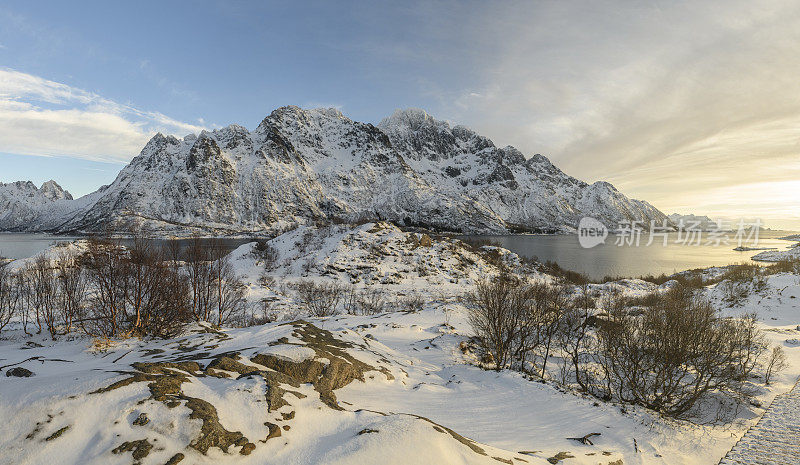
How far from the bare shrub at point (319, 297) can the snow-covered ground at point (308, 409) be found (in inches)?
582

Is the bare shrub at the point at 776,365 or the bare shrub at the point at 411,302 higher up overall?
the bare shrub at the point at 776,365

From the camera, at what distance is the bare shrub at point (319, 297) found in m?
34.3

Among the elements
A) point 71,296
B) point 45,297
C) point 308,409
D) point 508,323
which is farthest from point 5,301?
point 508,323

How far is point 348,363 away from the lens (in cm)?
1022

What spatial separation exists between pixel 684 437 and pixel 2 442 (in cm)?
1732

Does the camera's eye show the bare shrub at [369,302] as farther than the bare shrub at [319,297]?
Yes

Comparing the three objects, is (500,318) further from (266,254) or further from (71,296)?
(266,254)

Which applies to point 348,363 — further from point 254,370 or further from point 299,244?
point 299,244

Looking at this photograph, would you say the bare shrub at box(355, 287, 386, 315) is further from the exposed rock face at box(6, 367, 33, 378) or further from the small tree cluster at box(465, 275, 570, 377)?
the exposed rock face at box(6, 367, 33, 378)

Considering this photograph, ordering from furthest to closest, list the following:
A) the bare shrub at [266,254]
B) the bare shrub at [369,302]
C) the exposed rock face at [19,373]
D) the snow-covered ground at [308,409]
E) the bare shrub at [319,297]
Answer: the bare shrub at [266,254] → the bare shrub at [369,302] → the bare shrub at [319,297] → the exposed rock face at [19,373] → the snow-covered ground at [308,409]

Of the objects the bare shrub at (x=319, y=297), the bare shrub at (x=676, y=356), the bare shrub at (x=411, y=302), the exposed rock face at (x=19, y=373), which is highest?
the exposed rock face at (x=19, y=373)

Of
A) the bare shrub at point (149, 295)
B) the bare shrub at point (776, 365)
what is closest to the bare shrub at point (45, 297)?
the bare shrub at point (149, 295)

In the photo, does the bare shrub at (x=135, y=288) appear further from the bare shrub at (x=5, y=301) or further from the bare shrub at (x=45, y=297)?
the bare shrub at (x=5, y=301)

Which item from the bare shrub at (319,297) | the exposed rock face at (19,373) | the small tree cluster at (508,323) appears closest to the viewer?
the exposed rock face at (19,373)
